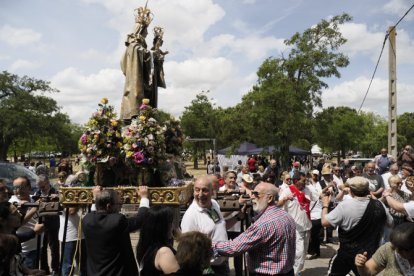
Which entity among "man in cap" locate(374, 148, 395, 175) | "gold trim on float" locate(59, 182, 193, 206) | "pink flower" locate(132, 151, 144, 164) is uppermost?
"pink flower" locate(132, 151, 144, 164)

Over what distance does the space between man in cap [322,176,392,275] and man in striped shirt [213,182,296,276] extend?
1.02m

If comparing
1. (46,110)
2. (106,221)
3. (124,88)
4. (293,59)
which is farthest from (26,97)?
(106,221)

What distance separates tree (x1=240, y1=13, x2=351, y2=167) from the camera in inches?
774

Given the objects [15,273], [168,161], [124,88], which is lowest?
[15,273]

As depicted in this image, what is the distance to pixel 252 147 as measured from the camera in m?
27.5

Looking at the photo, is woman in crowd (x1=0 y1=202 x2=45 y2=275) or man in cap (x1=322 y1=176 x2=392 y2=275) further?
man in cap (x1=322 y1=176 x2=392 y2=275)

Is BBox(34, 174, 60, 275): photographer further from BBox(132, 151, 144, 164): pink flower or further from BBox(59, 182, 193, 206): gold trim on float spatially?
BBox(132, 151, 144, 164): pink flower

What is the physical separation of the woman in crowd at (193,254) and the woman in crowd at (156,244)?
0.12 m

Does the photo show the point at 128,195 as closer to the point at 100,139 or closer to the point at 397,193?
the point at 100,139

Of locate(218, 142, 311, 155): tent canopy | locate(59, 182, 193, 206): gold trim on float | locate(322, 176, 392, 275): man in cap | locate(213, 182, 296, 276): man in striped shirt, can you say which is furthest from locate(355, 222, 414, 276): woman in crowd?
locate(218, 142, 311, 155): tent canopy

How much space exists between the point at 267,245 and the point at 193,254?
104 cm

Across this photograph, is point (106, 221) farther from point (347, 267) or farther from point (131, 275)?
point (347, 267)

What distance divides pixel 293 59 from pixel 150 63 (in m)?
14.4

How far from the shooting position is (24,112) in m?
35.6
